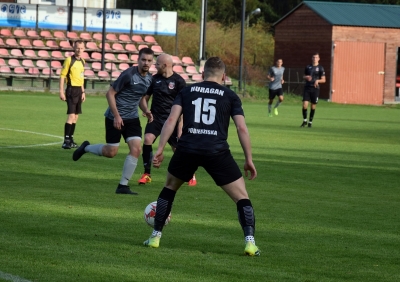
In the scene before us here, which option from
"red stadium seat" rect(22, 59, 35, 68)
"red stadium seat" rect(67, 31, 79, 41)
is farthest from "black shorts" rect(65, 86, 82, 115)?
"red stadium seat" rect(67, 31, 79, 41)

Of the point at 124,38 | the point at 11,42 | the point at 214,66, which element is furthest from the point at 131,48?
the point at 214,66

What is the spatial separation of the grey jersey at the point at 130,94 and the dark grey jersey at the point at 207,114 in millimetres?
4367

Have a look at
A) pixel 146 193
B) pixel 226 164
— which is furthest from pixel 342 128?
pixel 226 164

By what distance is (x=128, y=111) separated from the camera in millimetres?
12648

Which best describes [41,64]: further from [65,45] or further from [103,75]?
[65,45]

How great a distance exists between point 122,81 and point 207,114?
4354mm

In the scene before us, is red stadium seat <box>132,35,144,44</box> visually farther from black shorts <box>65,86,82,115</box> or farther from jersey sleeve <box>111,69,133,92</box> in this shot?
jersey sleeve <box>111,69,133,92</box>

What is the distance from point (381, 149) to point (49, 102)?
1827cm

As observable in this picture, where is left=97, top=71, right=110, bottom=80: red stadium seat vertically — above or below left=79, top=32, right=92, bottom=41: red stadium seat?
below

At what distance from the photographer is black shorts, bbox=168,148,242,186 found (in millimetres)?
8289

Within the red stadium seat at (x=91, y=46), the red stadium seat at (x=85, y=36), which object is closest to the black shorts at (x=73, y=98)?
the red stadium seat at (x=91, y=46)

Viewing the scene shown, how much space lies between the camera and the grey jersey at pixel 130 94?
41.3ft

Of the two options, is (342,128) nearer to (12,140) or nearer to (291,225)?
(12,140)

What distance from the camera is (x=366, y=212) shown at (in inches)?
455
